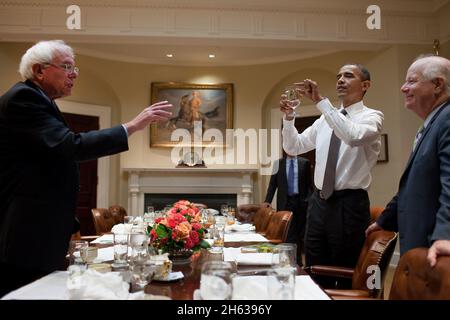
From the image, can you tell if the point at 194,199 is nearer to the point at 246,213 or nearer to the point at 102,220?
the point at 246,213

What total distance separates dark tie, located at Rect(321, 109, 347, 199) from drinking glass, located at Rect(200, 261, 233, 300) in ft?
4.64

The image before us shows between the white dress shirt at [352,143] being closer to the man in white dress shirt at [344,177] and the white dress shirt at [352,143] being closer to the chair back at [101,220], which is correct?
the man in white dress shirt at [344,177]

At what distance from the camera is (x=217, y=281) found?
996 millimetres

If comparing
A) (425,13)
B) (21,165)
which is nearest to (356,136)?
(21,165)

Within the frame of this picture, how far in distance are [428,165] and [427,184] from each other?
74 mm

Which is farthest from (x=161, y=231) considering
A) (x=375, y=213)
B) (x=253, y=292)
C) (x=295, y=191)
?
(x=295, y=191)

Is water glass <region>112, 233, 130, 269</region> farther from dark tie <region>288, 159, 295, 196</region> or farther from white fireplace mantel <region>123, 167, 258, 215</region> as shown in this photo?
white fireplace mantel <region>123, 167, 258, 215</region>

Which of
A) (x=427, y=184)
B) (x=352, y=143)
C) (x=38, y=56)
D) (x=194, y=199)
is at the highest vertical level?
(x=38, y=56)

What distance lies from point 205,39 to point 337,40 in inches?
68.8

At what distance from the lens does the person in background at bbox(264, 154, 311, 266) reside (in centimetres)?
495

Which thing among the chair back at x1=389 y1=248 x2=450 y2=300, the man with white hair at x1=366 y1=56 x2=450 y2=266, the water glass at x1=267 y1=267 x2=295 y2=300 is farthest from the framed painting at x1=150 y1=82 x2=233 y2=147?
the water glass at x1=267 y1=267 x2=295 y2=300

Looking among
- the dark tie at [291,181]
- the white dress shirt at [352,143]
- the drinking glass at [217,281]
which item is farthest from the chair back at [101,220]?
the drinking glass at [217,281]
